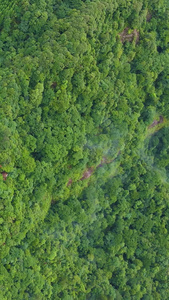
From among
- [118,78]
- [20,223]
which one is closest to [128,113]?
[118,78]

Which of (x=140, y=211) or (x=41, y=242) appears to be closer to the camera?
(x=41, y=242)

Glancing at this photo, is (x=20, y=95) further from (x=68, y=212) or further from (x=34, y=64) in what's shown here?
(x=68, y=212)

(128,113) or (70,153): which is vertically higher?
(128,113)

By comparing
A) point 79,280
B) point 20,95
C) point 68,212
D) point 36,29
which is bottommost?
point 79,280

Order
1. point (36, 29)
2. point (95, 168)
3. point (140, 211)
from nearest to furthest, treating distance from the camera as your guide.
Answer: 1. point (36, 29)
2. point (95, 168)
3. point (140, 211)

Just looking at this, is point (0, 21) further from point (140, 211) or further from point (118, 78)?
point (140, 211)

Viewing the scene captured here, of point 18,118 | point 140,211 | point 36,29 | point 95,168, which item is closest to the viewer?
point 18,118
